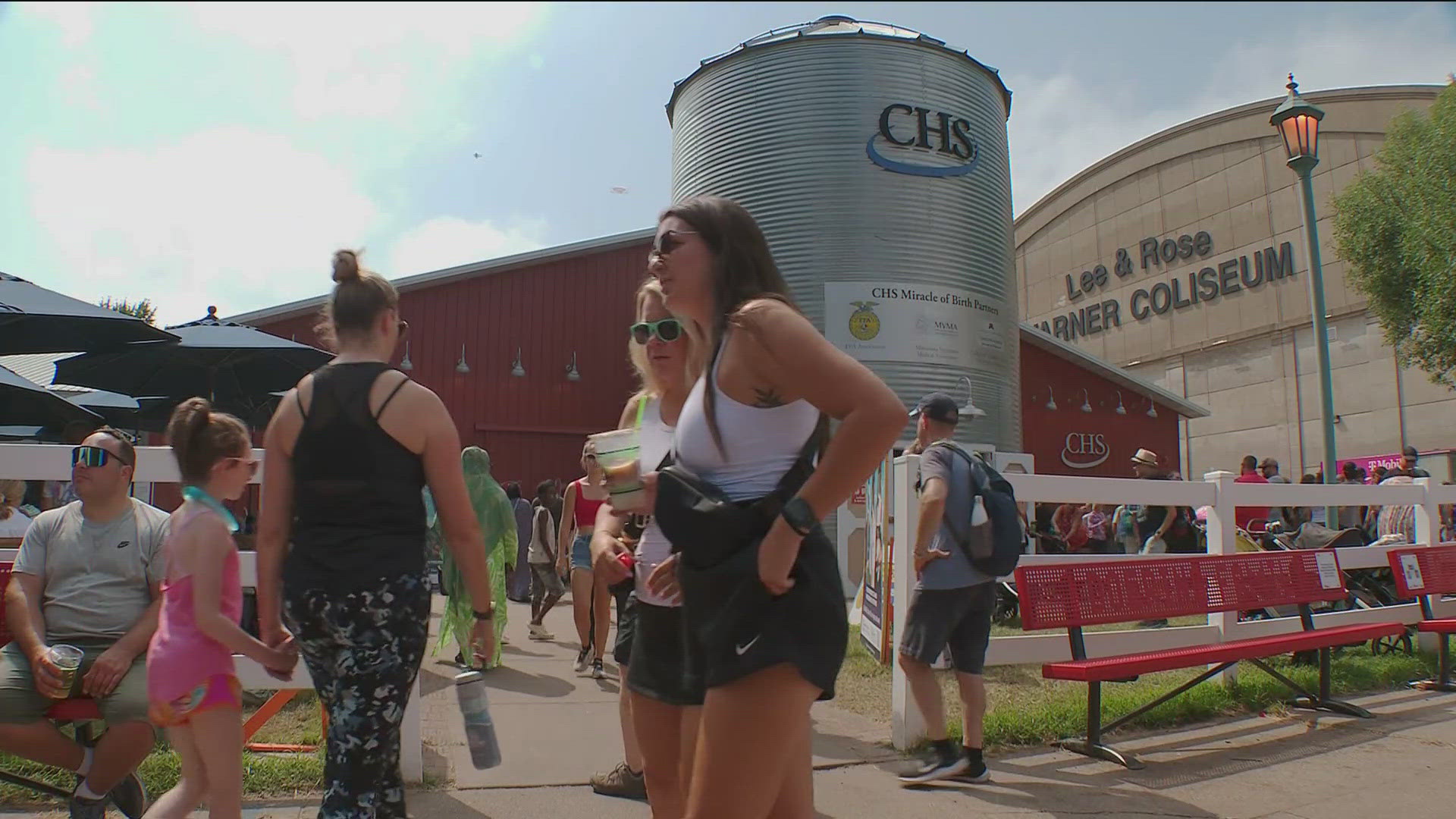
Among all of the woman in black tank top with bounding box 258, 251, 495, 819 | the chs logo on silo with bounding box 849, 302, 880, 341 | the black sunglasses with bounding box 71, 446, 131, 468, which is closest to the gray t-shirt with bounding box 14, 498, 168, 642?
the black sunglasses with bounding box 71, 446, 131, 468

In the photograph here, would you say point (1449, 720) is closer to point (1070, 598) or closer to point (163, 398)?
point (1070, 598)

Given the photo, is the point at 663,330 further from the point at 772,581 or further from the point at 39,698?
the point at 39,698

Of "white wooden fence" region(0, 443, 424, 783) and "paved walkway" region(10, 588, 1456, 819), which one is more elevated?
"white wooden fence" region(0, 443, 424, 783)

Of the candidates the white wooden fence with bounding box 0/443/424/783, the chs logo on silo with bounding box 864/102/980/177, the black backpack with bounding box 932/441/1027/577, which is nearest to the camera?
the white wooden fence with bounding box 0/443/424/783

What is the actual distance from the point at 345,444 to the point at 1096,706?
393cm

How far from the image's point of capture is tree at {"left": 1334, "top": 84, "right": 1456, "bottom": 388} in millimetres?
21234

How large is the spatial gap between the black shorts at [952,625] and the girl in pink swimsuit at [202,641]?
8.88 ft

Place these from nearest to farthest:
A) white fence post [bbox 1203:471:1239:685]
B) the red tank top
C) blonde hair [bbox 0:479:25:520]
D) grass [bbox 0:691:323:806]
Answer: grass [bbox 0:691:323:806] → blonde hair [bbox 0:479:25:520] → white fence post [bbox 1203:471:1239:685] → the red tank top

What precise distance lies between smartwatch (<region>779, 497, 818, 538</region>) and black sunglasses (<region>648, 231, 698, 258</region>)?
658 millimetres

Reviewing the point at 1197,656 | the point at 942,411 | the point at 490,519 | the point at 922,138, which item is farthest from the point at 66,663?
the point at 922,138

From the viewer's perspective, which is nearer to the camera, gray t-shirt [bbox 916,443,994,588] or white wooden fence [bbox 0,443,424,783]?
white wooden fence [bbox 0,443,424,783]

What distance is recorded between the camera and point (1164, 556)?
583cm

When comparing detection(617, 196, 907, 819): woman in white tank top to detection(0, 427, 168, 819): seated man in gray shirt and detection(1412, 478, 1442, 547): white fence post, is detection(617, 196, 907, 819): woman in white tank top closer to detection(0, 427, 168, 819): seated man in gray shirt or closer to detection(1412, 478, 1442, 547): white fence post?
detection(0, 427, 168, 819): seated man in gray shirt

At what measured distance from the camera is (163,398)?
1099cm
